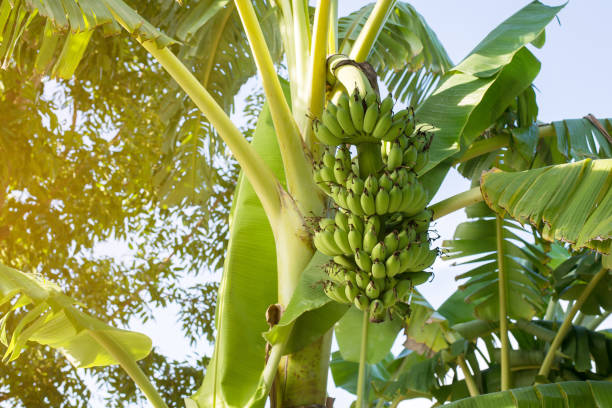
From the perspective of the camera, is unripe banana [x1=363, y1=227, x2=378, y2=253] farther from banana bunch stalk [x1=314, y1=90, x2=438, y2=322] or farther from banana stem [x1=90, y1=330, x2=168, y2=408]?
banana stem [x1=90, y1=330, x2=168, y2=408]

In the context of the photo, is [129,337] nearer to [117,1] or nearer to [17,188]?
[117,1]

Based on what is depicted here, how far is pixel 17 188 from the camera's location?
4.00 metres

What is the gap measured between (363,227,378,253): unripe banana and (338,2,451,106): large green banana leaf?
1.19 metres

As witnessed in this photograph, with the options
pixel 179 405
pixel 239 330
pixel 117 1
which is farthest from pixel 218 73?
pixel 179 405

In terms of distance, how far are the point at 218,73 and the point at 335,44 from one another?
123cm

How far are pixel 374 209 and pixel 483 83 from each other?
0.79 metres

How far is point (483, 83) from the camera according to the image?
199 cm

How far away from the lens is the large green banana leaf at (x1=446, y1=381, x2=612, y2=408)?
1.99 meters

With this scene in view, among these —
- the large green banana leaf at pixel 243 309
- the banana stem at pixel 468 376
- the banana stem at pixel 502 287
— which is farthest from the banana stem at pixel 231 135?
the banana stem at pixel 468 376

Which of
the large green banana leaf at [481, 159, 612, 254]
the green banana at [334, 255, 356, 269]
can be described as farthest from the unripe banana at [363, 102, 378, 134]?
the large green banana leaf at [481, 159, 612, 254]

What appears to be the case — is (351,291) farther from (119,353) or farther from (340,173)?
(119,353)

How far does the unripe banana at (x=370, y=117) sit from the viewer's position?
4.71ft

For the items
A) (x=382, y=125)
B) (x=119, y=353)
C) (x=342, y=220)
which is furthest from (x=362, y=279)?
(x=119, y=353)

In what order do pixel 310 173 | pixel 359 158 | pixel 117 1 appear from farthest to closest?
pixel 310 173
pixel 117 1
pixel 359 158
